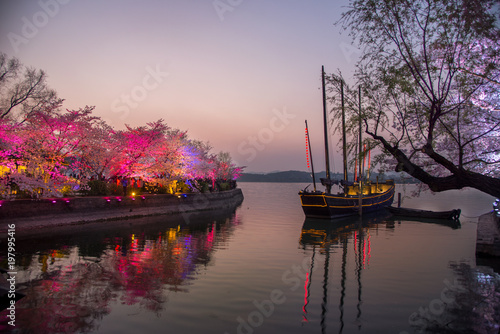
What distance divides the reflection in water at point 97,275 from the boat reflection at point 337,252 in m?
4.12

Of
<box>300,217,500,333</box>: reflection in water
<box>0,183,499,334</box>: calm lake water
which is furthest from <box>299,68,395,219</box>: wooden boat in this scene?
<box>300,217,500,333</box>: reflection in water

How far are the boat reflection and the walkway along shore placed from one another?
13325mm

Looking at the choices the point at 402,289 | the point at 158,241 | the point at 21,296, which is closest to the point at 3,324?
the point at 21,296

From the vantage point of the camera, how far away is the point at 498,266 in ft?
45.9

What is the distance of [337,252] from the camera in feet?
57.3

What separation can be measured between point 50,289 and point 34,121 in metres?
19.9

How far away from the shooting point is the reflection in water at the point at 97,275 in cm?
769

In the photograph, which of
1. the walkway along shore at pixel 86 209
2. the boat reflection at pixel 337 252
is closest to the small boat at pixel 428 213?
the boat reflection at pixel 337 252

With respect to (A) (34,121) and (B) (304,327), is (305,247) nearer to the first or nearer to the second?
(B) (304,327)

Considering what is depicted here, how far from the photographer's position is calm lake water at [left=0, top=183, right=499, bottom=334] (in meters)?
7.66

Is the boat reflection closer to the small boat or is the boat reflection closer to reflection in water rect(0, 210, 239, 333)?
reflection in water rect(0, 210, 239, 333)

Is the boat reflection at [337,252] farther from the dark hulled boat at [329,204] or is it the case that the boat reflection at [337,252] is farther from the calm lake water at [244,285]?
the dark hulled boat at [329,204]

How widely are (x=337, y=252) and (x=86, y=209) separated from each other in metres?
17.1

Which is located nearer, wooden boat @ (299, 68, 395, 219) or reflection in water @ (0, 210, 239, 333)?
reflection in water @ (0, 210, 239, 333)
